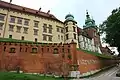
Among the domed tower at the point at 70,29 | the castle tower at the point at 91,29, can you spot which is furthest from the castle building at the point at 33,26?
the castle tower at the point at 91,29

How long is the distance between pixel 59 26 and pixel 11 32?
15.5 m

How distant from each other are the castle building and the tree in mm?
12826

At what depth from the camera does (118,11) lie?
118ft

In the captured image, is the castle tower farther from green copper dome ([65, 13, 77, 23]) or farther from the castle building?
green copper dome ([65, 13, 77, 23])

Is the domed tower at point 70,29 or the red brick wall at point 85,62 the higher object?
the domed tower at point 70,29

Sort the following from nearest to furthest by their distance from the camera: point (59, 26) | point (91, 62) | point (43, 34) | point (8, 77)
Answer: point (8, 77), point (91, 62), point (43, 34), point (59, 26)

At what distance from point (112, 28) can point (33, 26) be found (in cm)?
2034

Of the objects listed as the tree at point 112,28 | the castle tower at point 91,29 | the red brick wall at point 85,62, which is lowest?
the red brick wall at point 85,62

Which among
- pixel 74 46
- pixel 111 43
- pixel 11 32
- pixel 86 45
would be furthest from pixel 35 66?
pixel 86 45

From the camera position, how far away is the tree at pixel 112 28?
34.7m

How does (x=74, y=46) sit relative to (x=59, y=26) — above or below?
below

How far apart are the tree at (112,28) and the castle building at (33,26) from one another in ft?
42.1

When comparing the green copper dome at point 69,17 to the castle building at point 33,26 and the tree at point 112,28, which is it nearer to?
the castle building at point 33,26

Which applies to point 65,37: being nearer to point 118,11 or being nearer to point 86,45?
point 86,45
